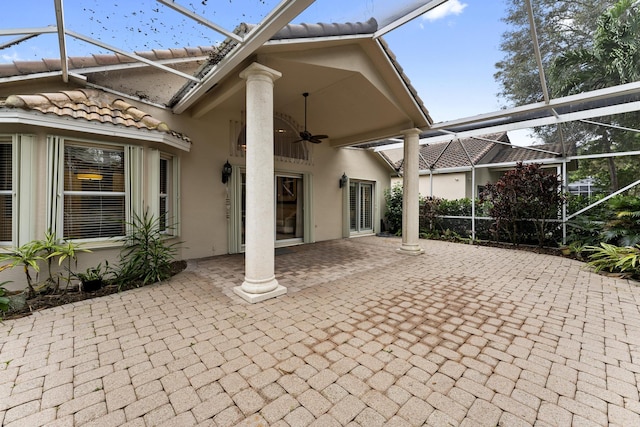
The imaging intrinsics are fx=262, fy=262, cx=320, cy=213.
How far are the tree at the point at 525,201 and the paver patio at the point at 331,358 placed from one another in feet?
11.8

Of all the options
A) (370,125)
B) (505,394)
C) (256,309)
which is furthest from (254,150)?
(370,125)

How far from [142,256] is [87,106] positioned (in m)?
2.61

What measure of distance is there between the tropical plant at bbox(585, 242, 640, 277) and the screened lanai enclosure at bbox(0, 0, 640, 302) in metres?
2.12

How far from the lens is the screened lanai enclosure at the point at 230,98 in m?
3.65

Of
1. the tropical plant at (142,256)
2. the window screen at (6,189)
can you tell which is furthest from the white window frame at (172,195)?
the window screen at (6,189)

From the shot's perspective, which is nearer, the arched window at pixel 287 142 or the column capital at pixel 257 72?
the column capital at pixel 257 72

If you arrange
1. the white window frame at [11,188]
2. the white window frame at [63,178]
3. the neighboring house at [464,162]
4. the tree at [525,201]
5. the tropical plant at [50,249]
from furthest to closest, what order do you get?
1. the neighboring house at [464,162]
2. the tree at [525,201]
3. the white window frame at [63,178]
4. the white window frame at [11,188]
5. the tropical plant at [50,249]

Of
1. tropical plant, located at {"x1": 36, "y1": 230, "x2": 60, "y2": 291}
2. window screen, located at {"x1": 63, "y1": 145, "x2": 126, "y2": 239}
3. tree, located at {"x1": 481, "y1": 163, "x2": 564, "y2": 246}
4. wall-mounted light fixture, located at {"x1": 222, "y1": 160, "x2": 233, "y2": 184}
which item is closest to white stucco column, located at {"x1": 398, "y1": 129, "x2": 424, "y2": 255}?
tree, located at {"x1": 481, "y1": 163, "x2": 564, "y2": 246}

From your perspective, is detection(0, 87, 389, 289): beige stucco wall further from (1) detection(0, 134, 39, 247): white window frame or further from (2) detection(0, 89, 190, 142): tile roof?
(2) detection(0, 89, 190, 142): tile roof

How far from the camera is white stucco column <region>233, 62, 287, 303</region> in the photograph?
367 cm

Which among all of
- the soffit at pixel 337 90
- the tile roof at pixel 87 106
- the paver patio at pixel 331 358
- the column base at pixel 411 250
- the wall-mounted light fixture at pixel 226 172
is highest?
the soffit at pixel 337 90

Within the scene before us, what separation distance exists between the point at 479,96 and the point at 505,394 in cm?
664

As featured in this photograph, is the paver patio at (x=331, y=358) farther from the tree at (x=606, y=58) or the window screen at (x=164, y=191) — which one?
the tree at (x=606, y=58)

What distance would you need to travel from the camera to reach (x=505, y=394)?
6.33 ft
